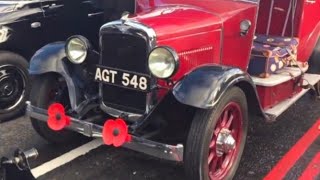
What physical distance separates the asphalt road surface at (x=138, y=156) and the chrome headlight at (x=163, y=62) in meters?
0.98

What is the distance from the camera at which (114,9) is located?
617 centimetres

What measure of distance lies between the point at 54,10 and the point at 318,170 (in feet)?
11.9

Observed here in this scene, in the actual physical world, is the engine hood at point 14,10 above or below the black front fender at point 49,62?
above

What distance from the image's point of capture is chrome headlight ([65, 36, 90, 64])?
3.86m

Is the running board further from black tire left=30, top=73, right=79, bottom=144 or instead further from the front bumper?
black tire left=30, top=73, right=79, bottom=144

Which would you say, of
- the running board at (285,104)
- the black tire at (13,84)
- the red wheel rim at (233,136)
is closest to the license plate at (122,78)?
the red wheel rim at (233,136)

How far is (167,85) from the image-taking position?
3.57 m

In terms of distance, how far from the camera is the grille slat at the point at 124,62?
3521 millimetres

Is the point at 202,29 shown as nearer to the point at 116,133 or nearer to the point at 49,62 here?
the point at 116,133

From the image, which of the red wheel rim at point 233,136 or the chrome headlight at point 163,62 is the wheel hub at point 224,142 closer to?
the red wheel rim at point 233,136

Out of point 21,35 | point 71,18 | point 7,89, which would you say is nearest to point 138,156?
point 7,89

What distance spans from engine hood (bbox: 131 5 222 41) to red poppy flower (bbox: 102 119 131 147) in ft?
2.56

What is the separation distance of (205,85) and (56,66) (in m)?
1.48

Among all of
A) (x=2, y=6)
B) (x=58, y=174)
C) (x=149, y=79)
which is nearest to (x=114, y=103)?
(x=149, y=79)
